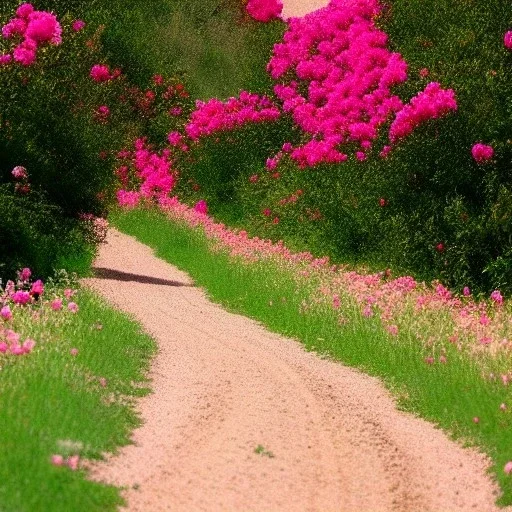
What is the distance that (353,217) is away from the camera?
17984 millimetres

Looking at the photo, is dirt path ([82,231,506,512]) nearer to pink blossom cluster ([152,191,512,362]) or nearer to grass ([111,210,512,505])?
grass ([111,210,512,505])

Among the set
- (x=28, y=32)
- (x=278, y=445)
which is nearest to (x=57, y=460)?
(x=278, y=445)

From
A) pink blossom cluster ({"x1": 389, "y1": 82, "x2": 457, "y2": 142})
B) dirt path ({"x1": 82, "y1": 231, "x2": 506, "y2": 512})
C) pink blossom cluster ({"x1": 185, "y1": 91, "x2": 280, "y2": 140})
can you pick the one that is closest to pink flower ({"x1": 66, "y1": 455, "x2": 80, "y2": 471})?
dirt path ({"x1": 82, "y1": 231, "x2": 506, "y2": 512})

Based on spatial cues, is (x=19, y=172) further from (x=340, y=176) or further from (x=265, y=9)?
(x=265, y=9)

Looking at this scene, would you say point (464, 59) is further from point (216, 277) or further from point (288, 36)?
point (288, 36)

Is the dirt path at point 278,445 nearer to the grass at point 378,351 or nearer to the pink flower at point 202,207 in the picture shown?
the grass at point 378,351

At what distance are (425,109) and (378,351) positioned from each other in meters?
4.89

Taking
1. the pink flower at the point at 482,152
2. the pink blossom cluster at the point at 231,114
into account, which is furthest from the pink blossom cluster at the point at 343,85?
the pink flower at the point at 482,152

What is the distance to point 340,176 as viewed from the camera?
19281mm

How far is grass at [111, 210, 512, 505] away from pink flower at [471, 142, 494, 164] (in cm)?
306

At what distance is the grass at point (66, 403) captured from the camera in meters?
6.47

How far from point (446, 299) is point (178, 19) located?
25774 millimetres

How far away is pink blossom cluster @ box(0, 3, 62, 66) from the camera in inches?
645

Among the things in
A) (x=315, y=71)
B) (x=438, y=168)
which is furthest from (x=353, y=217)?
(x=315, y=71)
